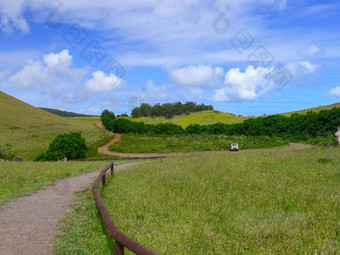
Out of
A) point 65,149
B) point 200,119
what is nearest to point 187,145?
point 65,149

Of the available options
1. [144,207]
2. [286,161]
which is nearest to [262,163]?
[286,161]

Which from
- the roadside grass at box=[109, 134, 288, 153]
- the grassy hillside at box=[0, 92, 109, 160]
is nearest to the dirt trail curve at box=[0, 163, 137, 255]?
the roadside grass at box=[109, 134, 288, 153]

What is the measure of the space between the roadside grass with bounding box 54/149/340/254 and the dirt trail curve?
1.15 ft

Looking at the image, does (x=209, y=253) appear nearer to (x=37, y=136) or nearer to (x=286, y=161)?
(x=286, y=161)

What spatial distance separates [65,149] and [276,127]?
45.3 m

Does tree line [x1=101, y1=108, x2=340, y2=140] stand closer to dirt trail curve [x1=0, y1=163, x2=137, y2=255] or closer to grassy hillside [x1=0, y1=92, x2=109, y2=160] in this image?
grassy hillside [x1=0, y1=92, x2=109, y2=160]

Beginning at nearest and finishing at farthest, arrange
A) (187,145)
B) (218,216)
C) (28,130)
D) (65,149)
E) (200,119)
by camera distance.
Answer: (218,216)
(65,149)
(187,145)
(28,130)
(200,119)

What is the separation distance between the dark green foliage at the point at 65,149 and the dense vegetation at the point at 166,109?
92858 millimetres

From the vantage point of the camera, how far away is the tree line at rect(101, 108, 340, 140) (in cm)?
6669

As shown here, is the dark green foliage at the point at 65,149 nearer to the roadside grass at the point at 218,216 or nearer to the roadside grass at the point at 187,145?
the roadside grass at the point at 187,145

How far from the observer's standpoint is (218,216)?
832 centimetres

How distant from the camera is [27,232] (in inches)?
301

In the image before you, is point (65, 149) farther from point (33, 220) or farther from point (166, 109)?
point (166, 109)

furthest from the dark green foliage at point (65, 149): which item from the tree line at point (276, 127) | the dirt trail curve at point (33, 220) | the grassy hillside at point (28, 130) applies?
the dirt trail curve at point (33, 220)
